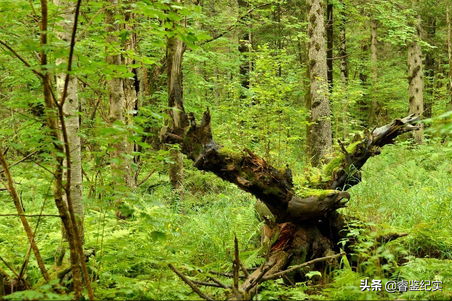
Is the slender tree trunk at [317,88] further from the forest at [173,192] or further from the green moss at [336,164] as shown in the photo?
the green moss at [336,164]

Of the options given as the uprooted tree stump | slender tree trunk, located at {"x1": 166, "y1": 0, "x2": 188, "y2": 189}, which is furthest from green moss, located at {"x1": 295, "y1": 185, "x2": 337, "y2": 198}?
slender tree trunk, located at {"x1": 166, "y1": 0, "x2": 188, "y2": 189}

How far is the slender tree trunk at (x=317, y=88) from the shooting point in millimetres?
9898

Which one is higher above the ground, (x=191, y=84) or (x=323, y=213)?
(x=191, y=84)

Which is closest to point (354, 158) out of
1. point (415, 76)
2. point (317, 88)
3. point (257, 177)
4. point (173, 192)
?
point (257, 177)

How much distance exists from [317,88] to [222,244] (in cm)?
595

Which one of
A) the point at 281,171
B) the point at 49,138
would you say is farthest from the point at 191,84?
the point at 49,138

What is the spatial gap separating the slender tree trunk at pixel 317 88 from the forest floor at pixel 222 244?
2.23 metres

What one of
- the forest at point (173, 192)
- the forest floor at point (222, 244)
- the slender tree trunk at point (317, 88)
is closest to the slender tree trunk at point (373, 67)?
the forest at point (173, 192)

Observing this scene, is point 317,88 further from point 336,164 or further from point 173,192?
point 173,192

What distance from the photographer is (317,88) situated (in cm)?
992

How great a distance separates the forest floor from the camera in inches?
121

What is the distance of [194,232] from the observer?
5.95m

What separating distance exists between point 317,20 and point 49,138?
889 cm

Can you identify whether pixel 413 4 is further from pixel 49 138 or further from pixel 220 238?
pixel 49 138
